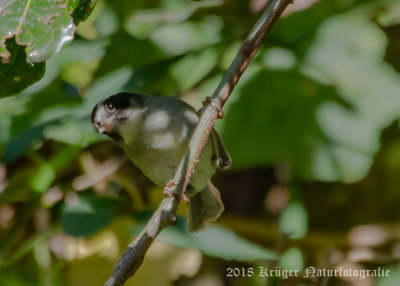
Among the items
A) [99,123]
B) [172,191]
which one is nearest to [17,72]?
[172,191]

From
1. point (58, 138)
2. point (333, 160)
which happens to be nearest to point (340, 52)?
point (333, 160)

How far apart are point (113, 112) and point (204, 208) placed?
356 mm

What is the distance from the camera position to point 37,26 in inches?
43.7

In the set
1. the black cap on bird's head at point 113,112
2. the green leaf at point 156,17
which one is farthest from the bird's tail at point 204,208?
the green leaf at point 156,17

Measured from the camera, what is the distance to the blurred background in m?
1.96

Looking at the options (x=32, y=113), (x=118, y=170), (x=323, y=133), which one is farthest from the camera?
(x=118, y=170)

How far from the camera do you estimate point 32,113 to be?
2.16 m

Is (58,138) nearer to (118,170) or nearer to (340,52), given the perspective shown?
(118,170)

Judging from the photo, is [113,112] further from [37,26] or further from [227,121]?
[37,26]

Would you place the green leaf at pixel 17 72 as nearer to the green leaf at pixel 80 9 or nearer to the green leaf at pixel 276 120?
the green leaf at pixel 80 9

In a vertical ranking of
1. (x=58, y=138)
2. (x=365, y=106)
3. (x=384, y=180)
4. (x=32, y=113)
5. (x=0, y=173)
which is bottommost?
(x=0, y=173)

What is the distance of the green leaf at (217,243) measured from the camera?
1.67 meters

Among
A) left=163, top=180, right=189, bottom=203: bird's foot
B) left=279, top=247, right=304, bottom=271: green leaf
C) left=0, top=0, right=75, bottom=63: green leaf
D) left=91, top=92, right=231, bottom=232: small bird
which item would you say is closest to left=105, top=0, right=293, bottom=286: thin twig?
left=163, top=180, right=189, bottom=203: bird's foot

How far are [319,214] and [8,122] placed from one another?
45.0 inches
